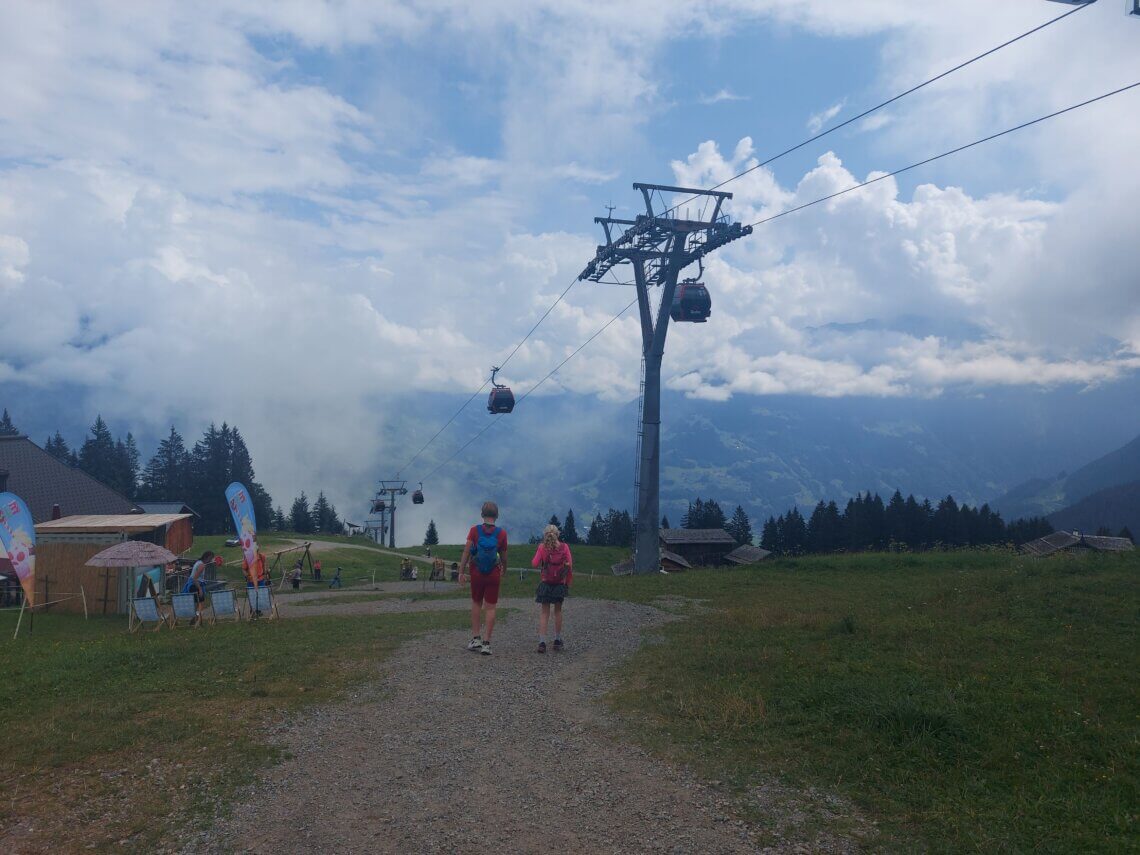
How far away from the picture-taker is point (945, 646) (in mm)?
12117

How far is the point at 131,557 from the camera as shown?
2089cm

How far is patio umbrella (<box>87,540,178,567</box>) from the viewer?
20.6 m

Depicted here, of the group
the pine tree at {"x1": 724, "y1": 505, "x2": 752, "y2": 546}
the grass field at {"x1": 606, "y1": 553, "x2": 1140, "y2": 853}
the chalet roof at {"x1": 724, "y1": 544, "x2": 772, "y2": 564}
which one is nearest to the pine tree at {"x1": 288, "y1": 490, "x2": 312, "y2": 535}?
the pine tree at {"x1": 724, "y1": 505, "x2": 752, "y2": 546}

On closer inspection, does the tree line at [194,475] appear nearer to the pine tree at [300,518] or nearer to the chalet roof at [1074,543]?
the pine tree at [300,518]

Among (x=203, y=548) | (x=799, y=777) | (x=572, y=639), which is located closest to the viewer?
(x=799, y=777)

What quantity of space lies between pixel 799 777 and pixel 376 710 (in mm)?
5466

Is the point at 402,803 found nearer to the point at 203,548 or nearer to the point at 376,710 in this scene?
the point at 376,710

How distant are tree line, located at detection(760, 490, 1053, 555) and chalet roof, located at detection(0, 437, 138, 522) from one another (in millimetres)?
73955


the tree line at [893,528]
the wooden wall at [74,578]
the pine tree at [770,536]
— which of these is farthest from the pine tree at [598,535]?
the wooden wall at [74,578]

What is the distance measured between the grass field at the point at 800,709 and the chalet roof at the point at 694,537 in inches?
2323

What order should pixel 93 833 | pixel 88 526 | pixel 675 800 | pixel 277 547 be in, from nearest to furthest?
pixel 93 833
pixel 675 800
pixel 88 526
pixel 277 547

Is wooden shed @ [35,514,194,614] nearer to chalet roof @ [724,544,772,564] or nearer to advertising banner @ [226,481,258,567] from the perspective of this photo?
advertising banner @ [226,481,258,567]

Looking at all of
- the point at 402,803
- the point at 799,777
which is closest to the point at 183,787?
the point at 402,803

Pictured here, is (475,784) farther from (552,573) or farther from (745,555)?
(745,555)
